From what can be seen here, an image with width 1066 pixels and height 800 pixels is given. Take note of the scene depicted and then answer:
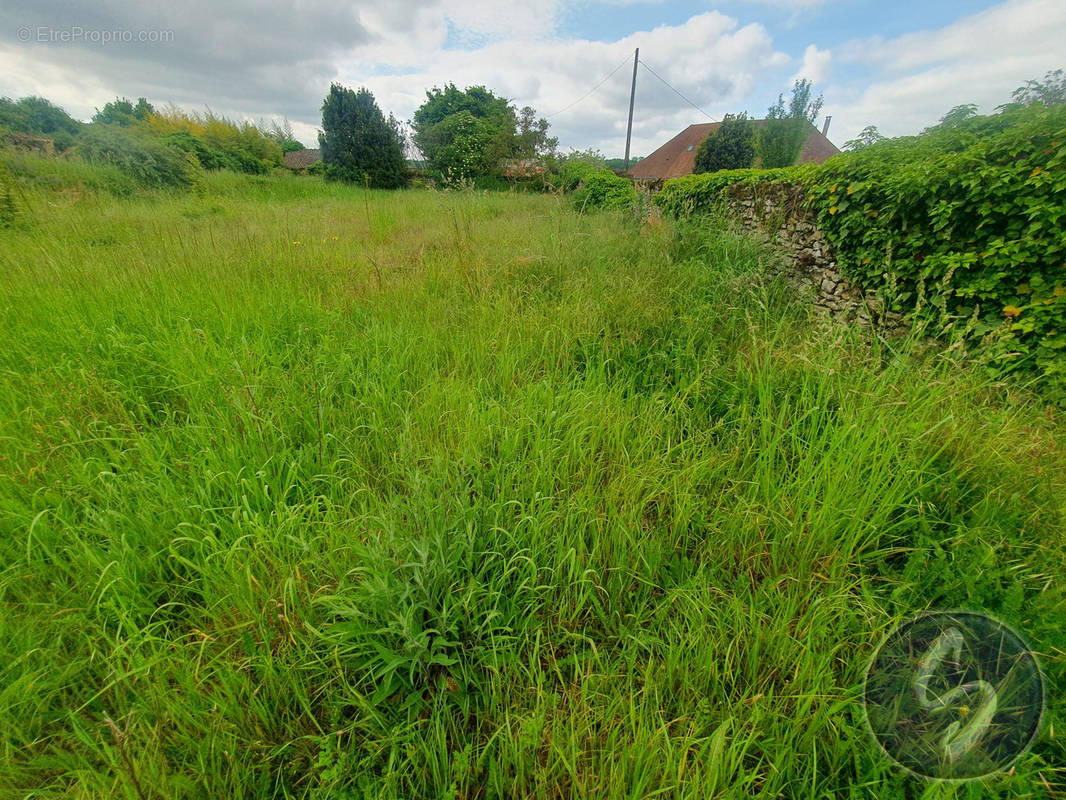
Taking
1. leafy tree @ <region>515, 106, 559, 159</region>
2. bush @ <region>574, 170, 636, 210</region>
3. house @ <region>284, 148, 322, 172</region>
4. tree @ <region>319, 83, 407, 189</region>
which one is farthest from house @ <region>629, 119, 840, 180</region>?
house @ <region>284, 148, 322, 172</region>

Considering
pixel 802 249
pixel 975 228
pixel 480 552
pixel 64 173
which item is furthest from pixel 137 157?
pixel 975 228

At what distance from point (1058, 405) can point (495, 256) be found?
4.22 metres

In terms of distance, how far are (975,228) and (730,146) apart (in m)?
19.4

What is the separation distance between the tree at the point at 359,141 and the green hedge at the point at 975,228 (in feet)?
68.8

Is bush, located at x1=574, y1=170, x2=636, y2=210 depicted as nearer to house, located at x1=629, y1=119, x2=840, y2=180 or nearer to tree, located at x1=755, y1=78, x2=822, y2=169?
tree, located at x1=755, y1=78, x2=822, y2=169

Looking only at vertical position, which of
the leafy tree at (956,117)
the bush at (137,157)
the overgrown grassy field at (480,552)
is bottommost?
the overgrown grassy field at (480,552)

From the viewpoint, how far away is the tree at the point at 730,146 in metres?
17.4

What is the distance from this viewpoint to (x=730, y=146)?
58.2 ft

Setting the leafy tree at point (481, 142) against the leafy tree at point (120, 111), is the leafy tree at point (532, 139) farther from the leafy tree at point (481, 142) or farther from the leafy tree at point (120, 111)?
the leafy tree at point (120, 111)

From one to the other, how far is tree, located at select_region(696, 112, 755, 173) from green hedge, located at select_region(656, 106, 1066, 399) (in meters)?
17.3

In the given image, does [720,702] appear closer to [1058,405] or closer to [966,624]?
[966,624]

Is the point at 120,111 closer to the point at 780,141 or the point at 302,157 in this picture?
the point at 302,157

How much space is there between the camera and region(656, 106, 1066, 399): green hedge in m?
2.25

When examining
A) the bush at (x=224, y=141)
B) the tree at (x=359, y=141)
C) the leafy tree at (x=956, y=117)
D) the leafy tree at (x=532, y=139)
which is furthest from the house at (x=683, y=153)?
the leafy tree at (x=956, y=117)
